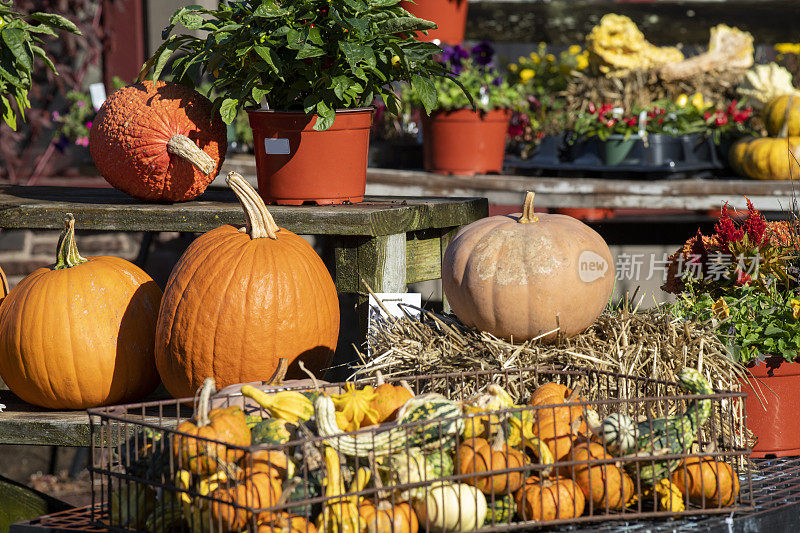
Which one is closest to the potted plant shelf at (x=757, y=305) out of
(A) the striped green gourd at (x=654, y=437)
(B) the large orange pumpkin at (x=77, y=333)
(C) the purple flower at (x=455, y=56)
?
(A) the striped green gourd at (x=654, y=437)

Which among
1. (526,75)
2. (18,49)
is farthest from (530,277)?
(526,75)

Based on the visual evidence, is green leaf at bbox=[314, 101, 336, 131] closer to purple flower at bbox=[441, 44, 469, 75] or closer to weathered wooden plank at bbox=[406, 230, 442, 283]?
weathered wooden plank at bbox=[406, 230, 442, 283]

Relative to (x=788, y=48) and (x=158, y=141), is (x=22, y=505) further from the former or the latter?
(x=788, y=48)

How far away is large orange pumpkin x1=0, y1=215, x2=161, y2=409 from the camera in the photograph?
8.69ft

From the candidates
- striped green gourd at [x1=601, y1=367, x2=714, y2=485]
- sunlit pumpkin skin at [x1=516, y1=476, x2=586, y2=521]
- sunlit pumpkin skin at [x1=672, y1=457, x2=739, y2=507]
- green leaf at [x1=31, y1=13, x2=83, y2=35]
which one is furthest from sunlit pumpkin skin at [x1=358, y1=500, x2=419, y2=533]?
green leaf at [x1=31, y1=13, x2=83, y2=35]

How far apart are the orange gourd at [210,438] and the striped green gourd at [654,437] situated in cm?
76

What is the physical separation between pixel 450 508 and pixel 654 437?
1.64ft

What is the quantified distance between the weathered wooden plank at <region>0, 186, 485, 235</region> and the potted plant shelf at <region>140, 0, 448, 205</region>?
123 mm

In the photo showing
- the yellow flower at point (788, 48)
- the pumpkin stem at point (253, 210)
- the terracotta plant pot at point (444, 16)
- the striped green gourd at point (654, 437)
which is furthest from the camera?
the yellow flower at point (788, 48)

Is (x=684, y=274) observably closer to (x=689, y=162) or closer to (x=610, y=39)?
→ (x=689, y=162)

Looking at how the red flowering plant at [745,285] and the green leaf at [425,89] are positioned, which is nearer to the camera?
the red flowering plant at [745,285]

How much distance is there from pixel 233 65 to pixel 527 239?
1.02 meters

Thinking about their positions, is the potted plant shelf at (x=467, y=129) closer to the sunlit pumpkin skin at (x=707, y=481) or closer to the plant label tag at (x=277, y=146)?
the plant label tag at (x=277, y=146)

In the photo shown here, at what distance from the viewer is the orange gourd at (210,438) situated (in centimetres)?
178
